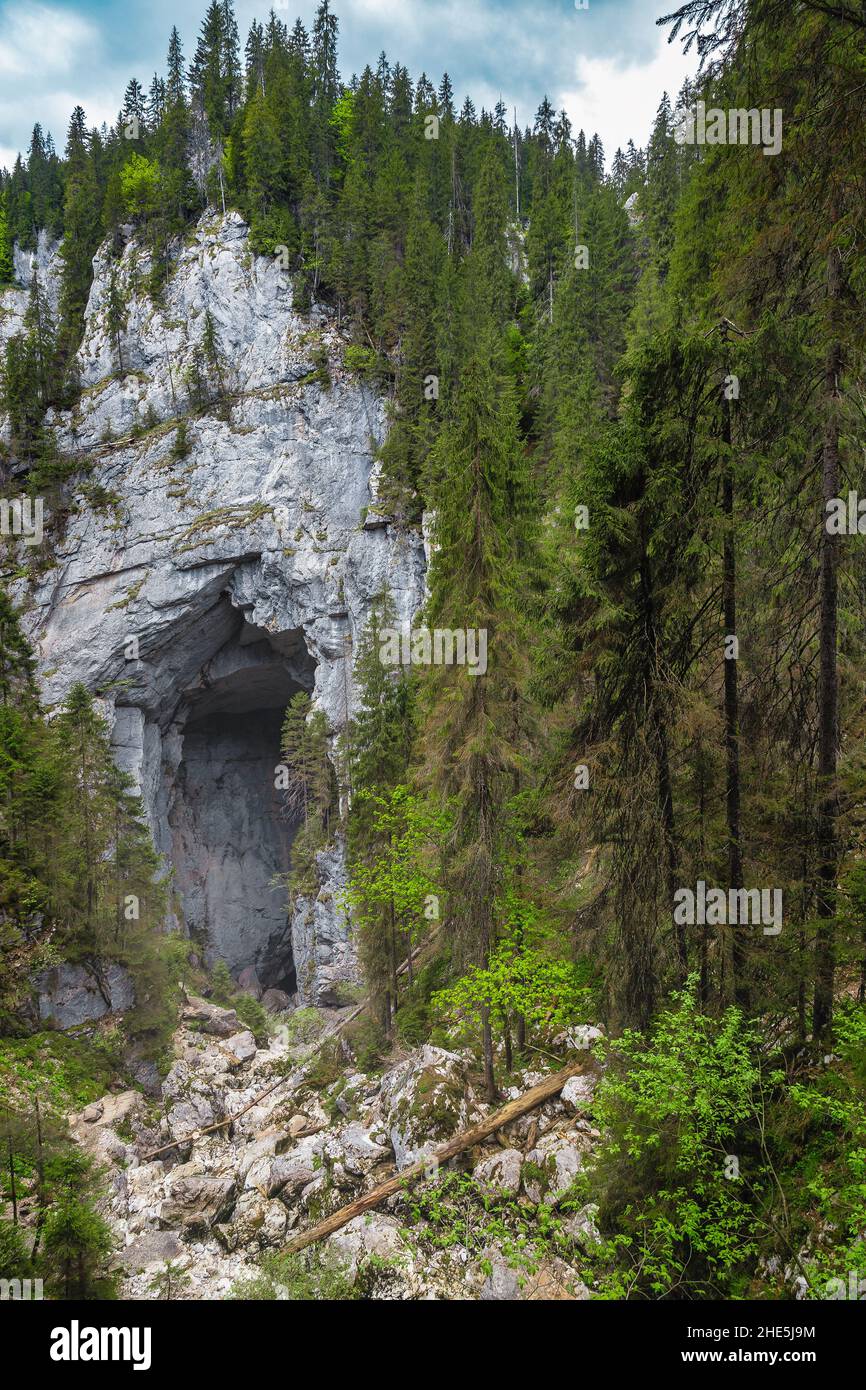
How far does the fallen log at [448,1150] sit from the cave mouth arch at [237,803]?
27700 mm

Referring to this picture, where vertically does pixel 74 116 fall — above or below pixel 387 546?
above

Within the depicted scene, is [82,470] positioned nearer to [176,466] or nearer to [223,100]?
[176,466]

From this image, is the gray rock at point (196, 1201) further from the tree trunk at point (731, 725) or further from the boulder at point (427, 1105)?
the tree trunk at point (731, 725)

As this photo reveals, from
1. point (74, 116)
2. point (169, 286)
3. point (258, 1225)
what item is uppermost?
point (74, 116)

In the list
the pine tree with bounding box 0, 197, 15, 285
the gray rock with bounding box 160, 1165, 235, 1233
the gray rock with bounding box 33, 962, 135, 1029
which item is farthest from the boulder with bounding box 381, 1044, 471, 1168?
the pine tree with bounding box 0, 197, 15, 285

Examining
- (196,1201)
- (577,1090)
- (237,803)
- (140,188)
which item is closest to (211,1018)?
(196,1201)

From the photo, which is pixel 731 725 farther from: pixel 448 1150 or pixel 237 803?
pixel 237 803

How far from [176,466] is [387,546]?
12.8m

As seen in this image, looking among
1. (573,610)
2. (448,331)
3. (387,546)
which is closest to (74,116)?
(448,331)

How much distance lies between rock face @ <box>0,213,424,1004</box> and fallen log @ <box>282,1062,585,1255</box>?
60.6 feet

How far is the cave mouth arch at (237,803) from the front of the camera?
37.4 m

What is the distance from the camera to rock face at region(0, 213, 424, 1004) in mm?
32469

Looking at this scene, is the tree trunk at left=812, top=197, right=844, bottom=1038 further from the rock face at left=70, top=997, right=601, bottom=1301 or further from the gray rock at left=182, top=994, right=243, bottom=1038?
the gray rock at left=182, top=994, right=243, bottom=1038

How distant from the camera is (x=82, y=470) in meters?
35.8
